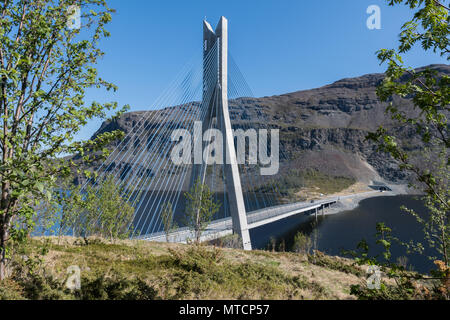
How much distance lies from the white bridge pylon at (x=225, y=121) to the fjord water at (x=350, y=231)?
14.5 metres

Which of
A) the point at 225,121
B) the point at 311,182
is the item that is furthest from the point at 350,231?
the point at 311,182

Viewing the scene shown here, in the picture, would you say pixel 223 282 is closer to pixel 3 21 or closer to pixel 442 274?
pixel 442 274

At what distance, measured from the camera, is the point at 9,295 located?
3838 mm

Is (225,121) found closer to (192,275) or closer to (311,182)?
(192,275)

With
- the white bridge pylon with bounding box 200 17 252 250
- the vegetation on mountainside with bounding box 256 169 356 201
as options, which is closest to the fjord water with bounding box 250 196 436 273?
the white bridge pylon with bounding box 200 17 252 250

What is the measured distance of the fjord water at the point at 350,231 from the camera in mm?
30047

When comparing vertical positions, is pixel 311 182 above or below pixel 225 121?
below

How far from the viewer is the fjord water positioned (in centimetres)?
3005

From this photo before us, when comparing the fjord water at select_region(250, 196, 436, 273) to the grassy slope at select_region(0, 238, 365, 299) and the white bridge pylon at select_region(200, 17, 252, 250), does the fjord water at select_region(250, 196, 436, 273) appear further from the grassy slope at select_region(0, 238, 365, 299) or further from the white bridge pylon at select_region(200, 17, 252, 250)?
the grassy slope at select_region(0, 238, 365, 299)

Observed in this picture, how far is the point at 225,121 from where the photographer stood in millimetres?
19312

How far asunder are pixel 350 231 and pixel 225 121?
117 ft

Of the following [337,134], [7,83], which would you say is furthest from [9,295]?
[337,134]
